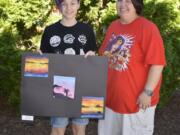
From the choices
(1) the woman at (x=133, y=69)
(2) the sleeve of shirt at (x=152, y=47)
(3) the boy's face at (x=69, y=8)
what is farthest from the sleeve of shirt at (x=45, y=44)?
(2) the sleeve of shirt at (x=152, y=47)

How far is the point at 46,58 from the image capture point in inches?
149

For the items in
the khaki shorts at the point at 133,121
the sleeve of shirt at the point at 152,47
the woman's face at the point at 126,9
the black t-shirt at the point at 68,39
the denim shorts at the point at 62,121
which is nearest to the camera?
the sleeve of shirt at the point at 152,47

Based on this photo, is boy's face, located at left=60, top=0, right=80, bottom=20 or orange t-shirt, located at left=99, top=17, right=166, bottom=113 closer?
orange t-shirt, located at left=99, top=17, right=166, bottom=113

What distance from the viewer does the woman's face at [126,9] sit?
12.3 ft

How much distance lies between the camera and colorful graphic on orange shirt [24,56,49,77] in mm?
3785

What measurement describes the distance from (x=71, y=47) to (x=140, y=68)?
2.15 ft

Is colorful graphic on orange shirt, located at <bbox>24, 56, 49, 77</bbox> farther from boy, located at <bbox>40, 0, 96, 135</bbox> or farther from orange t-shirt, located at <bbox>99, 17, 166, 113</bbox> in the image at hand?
orange t-shirt, located at <bbox>99, 17, 166, 113</bbox>

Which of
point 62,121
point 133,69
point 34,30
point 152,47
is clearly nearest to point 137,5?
point 152,47

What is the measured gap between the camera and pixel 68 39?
3.99 metres

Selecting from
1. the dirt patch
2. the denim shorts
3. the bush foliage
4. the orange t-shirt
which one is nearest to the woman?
the orange t-shirt

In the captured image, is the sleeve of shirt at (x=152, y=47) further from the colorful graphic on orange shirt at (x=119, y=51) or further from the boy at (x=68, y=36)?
the boy at (x=68, y=36)

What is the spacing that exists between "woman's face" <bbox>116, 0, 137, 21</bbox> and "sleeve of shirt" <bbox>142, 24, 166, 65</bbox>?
0.19m

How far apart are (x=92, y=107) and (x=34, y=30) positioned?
2800 mm

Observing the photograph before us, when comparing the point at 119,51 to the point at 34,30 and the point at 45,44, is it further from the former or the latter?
the point at 34,30
